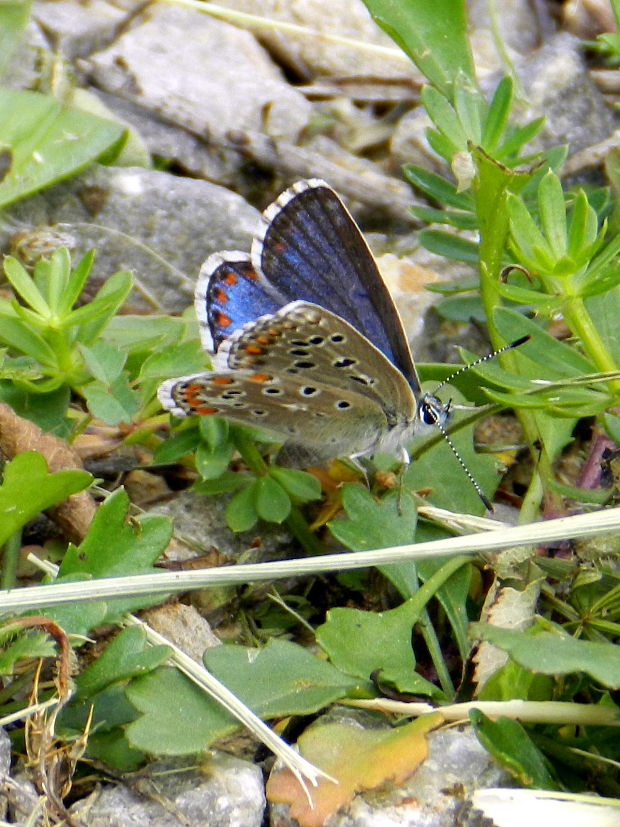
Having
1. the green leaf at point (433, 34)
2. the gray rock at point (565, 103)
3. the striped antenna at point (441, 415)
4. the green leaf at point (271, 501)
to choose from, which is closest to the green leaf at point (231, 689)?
the green leaf at point (271, 501)

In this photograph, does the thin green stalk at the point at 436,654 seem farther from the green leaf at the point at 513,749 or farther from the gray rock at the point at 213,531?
the gray rock at the point at 213,531

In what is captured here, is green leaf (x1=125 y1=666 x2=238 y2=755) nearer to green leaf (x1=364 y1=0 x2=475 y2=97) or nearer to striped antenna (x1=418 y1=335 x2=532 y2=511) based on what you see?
striped antenna (x1=418 y1=335 x2=532 y2=511)

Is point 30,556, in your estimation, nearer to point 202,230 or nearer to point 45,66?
point 202,230

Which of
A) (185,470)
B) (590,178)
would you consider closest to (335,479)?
(185,470)

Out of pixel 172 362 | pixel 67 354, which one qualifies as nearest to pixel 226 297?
pixel 172 362

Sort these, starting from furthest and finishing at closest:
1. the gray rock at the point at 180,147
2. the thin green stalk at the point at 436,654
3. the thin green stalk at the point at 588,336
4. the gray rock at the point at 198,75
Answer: the gray rock at the point at 198,75, the gray rock at the point at 180,147, the thin green stalk at the point at 588,336, the thin green stalk at the point at 436,654
